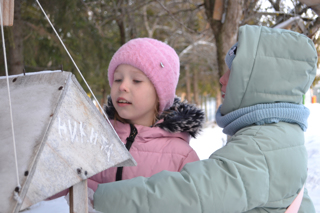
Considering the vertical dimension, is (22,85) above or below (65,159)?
above

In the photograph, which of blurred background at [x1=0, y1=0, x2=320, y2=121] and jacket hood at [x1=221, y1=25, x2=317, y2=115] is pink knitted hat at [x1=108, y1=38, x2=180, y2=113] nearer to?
jacket hood at [x1=221, y1=25, x2=317, y2=115]

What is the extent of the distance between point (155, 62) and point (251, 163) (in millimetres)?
819

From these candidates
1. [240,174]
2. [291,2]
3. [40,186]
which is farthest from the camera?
[291,2]

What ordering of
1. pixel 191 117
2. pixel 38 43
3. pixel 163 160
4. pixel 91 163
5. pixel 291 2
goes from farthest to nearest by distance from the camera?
pixel 38 43
pixel 291 2
pixel 191 117
pixel 163 160
pixel 91 163

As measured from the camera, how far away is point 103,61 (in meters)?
6.11

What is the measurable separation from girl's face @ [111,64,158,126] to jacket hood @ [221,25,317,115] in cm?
49

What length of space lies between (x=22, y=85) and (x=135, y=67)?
0.72m

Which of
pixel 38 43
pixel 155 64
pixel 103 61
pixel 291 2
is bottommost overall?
pixel 103 61

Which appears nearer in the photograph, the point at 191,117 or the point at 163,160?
the point at 163,160

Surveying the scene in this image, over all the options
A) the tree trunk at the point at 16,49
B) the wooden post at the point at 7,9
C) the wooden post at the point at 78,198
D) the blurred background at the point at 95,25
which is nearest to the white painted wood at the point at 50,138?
the wooden post at the point at 78,198

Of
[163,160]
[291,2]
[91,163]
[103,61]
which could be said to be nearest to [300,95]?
[163,160]

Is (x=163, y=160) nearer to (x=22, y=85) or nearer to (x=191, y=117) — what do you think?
(x=191, y=117)

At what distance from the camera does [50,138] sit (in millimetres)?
862

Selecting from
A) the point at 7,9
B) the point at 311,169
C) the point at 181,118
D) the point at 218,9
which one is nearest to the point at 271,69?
the point at 181,118
